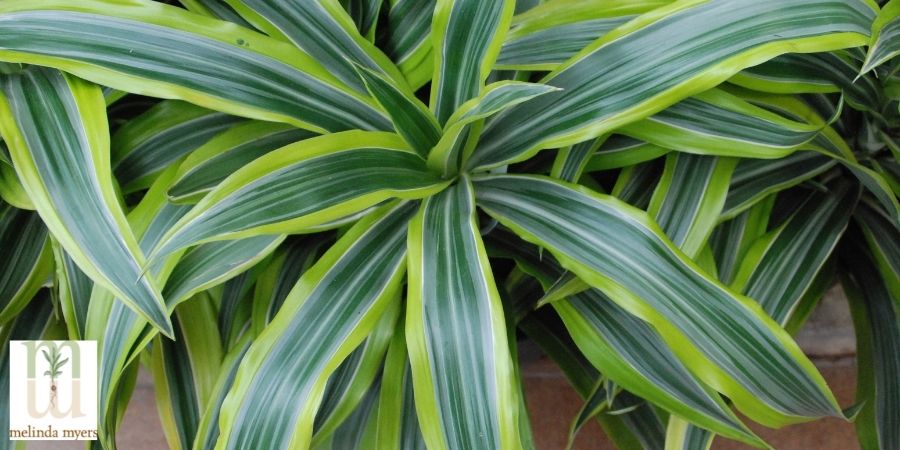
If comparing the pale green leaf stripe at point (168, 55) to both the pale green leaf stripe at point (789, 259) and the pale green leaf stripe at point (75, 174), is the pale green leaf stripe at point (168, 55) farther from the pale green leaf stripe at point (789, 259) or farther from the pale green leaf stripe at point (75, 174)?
the pale green leaf stripe at point (789, 259)

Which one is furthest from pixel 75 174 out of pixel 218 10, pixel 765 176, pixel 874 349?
pixel 874 349

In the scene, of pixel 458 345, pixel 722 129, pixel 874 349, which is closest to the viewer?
pixel 458 345

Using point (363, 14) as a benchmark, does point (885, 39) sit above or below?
below

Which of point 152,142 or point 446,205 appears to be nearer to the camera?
point 446,205

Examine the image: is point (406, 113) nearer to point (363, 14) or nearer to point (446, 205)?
point (446, 205)

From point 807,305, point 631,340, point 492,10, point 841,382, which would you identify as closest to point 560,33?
point 492,10

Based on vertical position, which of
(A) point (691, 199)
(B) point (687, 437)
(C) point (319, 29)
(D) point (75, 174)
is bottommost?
(B) point (687, 437)

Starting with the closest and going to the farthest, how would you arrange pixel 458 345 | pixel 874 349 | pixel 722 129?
pixel 458 345, pixel 722 129, pixel 874 349
